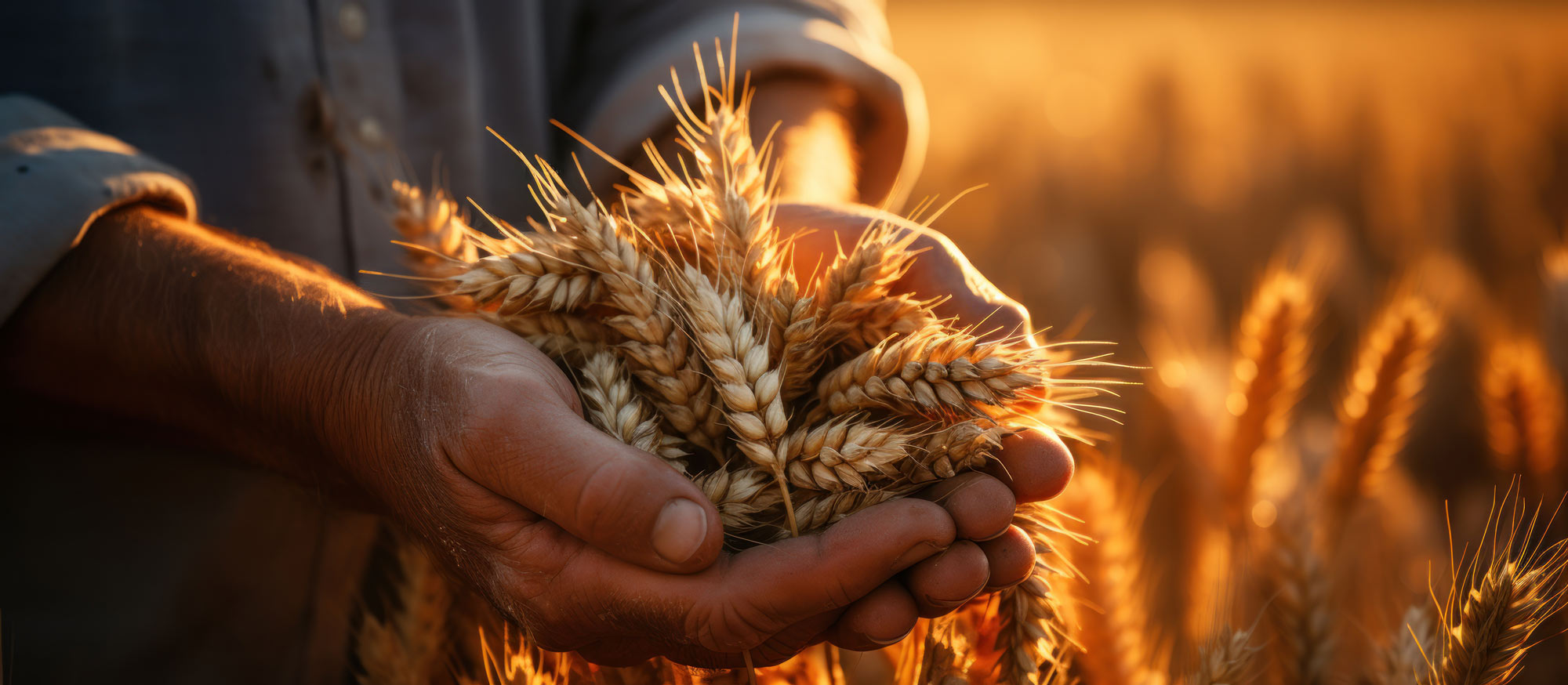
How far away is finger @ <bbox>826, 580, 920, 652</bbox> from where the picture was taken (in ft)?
2.72

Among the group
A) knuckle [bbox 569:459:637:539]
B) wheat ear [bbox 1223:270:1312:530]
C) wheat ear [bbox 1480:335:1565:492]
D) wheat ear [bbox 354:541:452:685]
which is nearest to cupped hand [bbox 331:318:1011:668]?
knuckle [bbox 569:459:637:539]

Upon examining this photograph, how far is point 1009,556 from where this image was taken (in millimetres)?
847

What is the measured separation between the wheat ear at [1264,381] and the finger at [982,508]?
3.62 ft

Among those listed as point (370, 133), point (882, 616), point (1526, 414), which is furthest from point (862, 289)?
point (1526, 414)

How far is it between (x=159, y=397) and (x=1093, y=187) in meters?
5.09

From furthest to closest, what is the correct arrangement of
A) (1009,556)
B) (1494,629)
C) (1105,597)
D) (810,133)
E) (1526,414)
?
(1526,414)
(810,133)
(1105,597)
(1494,629)
(1009,556)

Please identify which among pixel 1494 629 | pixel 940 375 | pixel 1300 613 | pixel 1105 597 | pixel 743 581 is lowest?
pixel 1300 613

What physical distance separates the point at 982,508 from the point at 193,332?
1.02 m

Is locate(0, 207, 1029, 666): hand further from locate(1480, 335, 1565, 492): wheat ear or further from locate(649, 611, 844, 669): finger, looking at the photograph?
locate(1480, 335, 1565, 492): wheat ear

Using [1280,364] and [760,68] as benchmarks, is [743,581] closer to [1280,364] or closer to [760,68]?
[760,68]

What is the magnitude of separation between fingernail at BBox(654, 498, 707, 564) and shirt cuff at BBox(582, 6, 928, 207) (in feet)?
3.24

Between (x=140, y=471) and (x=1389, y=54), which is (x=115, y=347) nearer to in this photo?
(x=140, y=471)

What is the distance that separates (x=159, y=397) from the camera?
3.74 feet

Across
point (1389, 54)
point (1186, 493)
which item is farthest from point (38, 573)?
point (1389, 54)
